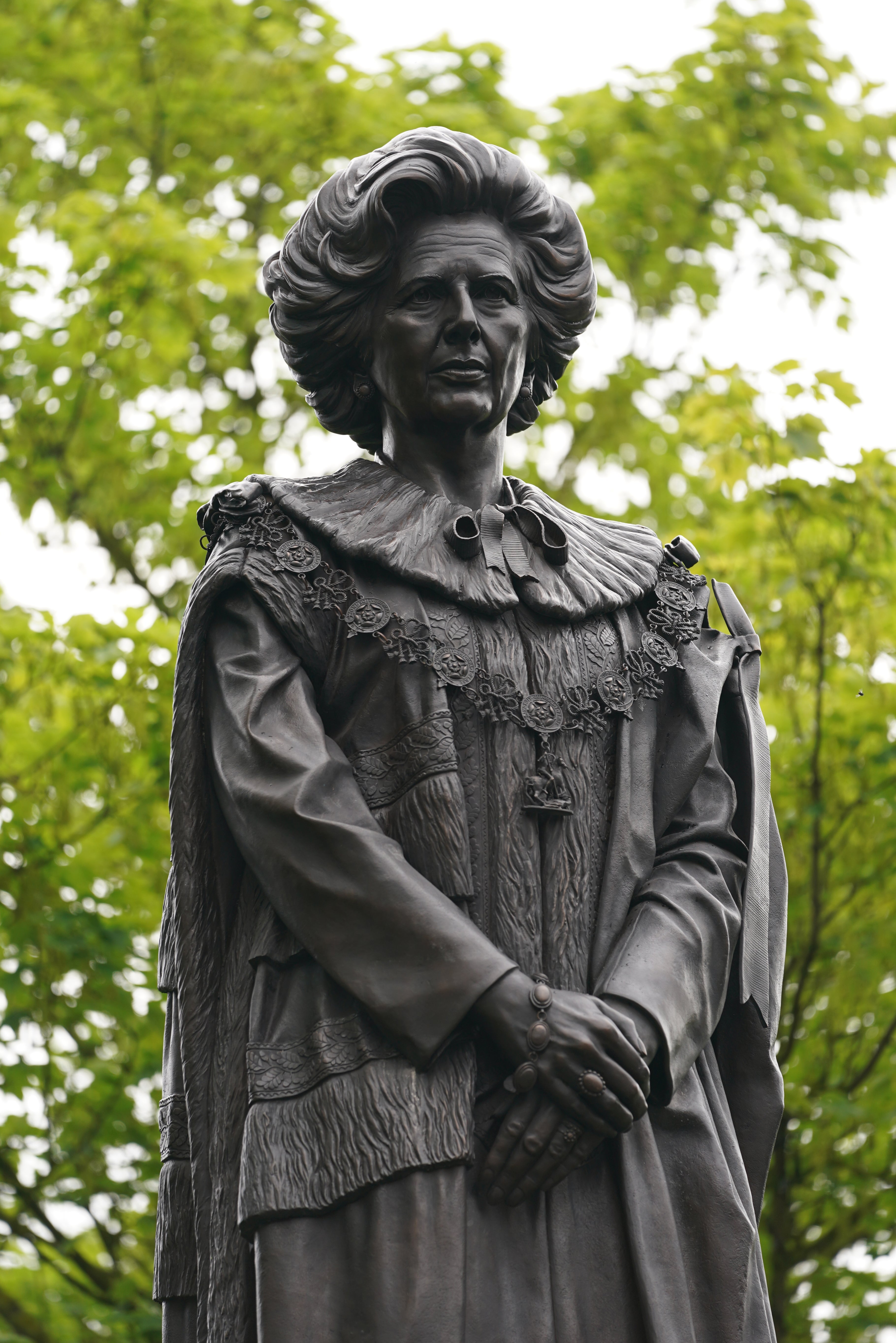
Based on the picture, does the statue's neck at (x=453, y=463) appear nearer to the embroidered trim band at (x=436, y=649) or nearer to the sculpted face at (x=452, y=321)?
the sculpted face at (x=452, y=321)

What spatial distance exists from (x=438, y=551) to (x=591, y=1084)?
3.67ft

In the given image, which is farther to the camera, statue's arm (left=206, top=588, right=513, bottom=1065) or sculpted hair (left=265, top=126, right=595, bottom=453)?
sculpted hair (left=265, top=126, right=595, bottom=453)

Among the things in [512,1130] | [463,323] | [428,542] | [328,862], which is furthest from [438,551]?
[512,1130]

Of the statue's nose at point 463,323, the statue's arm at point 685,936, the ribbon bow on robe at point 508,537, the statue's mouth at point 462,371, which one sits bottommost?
the statue's arm at point 685,936

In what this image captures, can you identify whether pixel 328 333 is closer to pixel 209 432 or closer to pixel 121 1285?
pixel 121 1285

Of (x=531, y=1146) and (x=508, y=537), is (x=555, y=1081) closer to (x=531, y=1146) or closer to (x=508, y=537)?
(x=531, y=1146)

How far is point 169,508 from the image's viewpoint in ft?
32.8

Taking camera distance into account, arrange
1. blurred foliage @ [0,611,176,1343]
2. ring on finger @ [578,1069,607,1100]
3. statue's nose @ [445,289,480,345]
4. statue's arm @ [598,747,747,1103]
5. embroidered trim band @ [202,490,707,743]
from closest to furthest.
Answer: ring on finger @ [578,1069,607,1100]
statue's arm @ [598,747,747,1103]
embroidered trim band @ [202,490,707,743]
statue's nose @ [445,289,480,345]
blurred foliage @ [0,611,176,1343]

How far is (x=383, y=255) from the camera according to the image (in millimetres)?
4109

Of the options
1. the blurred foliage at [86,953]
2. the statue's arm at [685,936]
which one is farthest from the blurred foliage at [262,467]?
the statue's arm at [685,936]

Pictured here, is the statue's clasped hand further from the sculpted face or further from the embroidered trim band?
the sculpted face

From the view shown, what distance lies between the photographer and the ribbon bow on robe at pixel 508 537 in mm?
4051

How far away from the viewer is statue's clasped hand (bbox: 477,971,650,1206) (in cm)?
351

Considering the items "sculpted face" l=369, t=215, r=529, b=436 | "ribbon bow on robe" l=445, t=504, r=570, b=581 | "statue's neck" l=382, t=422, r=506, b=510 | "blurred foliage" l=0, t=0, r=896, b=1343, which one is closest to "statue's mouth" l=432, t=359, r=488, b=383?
"sculpted face" l=369, t=215, r=529, b=436
